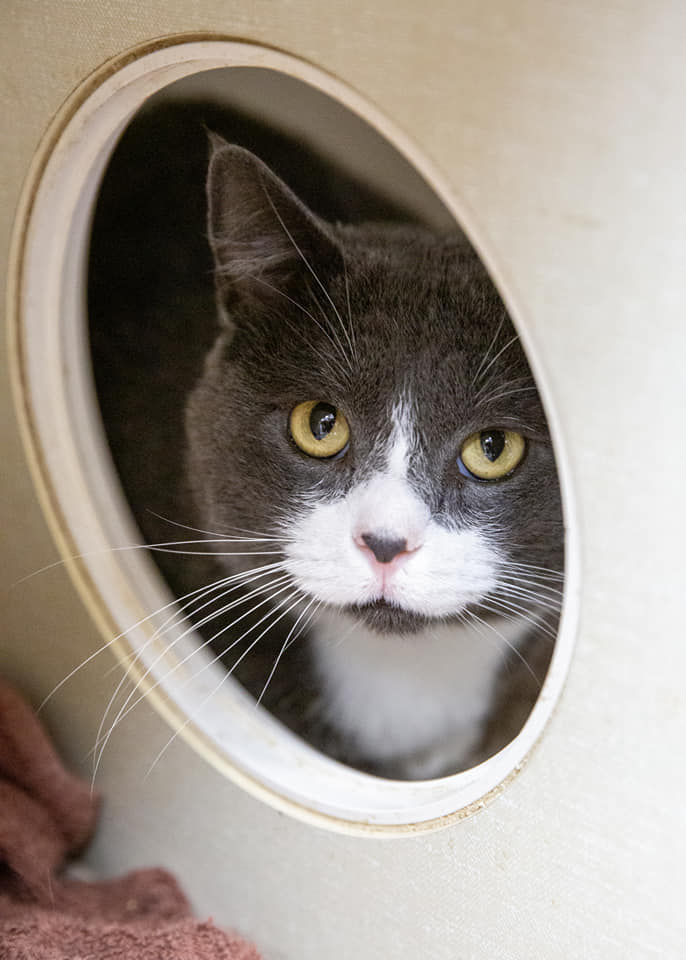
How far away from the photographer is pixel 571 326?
550 mm

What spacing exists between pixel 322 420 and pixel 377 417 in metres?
0.07

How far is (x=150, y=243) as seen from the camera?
1087mm

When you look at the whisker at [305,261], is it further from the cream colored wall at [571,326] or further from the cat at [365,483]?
the cream colored wall at [571,326]

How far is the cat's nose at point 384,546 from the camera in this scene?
77 centimetres

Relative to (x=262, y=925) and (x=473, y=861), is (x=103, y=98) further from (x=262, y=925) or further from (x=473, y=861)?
(x=262, y=925)

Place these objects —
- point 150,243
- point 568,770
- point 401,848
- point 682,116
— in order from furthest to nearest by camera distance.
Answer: point 150,243 < point 401,848 < point 568,770 < point 682,116

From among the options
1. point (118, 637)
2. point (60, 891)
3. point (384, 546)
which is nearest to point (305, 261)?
point (384, 546)

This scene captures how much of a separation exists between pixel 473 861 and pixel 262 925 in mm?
304

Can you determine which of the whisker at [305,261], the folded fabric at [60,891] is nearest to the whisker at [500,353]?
the whisker at [305,261]

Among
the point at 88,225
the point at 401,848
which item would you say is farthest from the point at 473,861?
the point at 88,225

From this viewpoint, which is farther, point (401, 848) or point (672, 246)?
point (401, 848)

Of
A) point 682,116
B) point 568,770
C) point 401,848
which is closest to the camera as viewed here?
point 682,116

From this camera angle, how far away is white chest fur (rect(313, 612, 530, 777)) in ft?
3.29

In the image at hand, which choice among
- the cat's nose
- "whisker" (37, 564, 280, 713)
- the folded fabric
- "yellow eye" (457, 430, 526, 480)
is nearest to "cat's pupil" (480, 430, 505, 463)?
"yellow eye" (457, 430, 526, 480)
